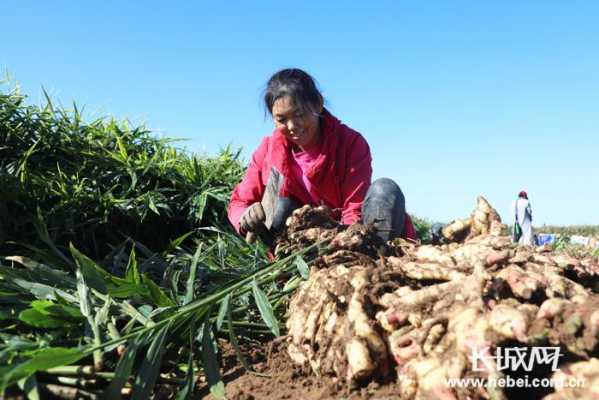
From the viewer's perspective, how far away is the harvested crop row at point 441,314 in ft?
3.61

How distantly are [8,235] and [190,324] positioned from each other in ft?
6.27

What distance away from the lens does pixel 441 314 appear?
4.01 ft

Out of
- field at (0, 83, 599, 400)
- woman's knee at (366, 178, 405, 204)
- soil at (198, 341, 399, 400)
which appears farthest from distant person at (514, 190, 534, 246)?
soil at (198, 341, 399, 400)

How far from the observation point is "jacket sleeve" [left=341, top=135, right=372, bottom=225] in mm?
2934

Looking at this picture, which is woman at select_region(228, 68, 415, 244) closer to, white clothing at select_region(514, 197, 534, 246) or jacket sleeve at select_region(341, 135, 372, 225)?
jacket sleeve at select_region(341, 135, 372, 225)

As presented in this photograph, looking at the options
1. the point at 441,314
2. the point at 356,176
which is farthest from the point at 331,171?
the point at 441,314

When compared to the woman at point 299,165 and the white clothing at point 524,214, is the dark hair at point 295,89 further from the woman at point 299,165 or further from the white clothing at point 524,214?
the white clothing at point 524,214

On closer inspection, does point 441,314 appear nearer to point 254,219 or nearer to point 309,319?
point 309,319

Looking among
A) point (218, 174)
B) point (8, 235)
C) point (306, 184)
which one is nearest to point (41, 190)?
point (8, 235)

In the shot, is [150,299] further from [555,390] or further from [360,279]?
[555,390]

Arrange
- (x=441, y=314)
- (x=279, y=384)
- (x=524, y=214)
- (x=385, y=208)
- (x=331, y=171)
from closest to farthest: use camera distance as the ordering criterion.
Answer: (x=441, y=314)
(x=279, y=384)
(x=385, y=208)
(x=331, y=171)
(x=524, y=214)

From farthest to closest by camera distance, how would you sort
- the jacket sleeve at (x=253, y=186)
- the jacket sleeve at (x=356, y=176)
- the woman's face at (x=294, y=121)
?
the jacket sleeve at (x=253, y=186)
the jacket sleeve at (x=356, y=176)
the woman's face at (x=294, y=121)

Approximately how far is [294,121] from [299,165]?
A: 0.34m

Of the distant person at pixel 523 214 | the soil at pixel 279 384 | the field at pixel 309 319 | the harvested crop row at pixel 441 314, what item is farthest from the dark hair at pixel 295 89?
the distant person at pixel 523 214
